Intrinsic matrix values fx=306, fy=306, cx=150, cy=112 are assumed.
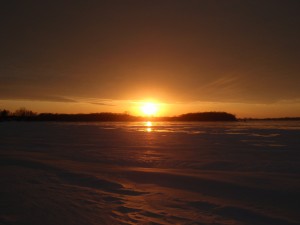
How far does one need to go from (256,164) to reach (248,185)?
2.94 m

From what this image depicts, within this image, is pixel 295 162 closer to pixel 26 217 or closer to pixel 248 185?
pixel 248 185

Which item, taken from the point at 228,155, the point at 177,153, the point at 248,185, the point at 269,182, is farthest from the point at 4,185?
the point at 228,155

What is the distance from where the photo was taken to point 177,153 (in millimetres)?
12461

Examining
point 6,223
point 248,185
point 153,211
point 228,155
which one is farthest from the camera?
point 228,155

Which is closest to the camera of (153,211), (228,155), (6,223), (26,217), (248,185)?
(6,223)

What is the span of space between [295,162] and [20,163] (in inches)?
353

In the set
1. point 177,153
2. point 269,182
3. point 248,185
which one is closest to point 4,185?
point 248,185

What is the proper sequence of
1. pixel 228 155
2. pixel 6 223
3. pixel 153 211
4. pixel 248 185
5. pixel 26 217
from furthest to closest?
pixel 228 155 < pixel 248 185 < pixel 153 211 < pixel 26 217 < pixel 6 223

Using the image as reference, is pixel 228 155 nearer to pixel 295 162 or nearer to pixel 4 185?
pixel 295 162

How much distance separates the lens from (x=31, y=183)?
716cm

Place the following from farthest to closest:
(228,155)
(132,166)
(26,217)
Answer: (228,155) < (132,166) < (26,217)

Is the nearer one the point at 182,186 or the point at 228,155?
the point at 182,186

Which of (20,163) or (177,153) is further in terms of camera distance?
(177,153)

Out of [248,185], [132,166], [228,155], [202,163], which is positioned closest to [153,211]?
[248,185]
